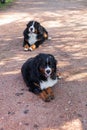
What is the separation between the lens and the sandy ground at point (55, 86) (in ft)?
17.6

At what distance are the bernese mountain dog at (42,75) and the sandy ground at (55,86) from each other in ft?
0.42

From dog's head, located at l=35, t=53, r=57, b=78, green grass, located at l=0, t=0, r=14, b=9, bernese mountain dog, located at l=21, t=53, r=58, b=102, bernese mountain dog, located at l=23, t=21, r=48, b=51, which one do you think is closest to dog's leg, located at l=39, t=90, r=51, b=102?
bernese mountain dog, located at l=21, t=53, r=58, b=102

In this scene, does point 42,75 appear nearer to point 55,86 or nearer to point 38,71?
point 38,71

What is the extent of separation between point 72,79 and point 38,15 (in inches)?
285

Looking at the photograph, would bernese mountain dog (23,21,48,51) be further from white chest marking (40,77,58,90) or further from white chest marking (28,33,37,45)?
white chest marking (40,77,58,90)

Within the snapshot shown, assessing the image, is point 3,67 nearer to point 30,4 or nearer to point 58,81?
point 58,81

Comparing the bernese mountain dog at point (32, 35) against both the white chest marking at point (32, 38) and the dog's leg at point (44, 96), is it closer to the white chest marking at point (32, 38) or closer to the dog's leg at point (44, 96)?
the white chest marking at point (32, 38)

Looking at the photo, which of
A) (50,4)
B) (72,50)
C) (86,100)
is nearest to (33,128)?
(86,100)

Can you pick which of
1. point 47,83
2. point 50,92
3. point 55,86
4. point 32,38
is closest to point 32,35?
point 32,38

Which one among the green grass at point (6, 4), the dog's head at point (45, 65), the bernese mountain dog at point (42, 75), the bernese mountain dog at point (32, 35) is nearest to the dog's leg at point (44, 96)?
the bernese mountain dog at point (42, 75)

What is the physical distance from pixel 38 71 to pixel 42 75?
0.35 feet

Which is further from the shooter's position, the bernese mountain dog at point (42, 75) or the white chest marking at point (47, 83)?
the white chest marking at point (47, 83)

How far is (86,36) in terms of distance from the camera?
9.97m

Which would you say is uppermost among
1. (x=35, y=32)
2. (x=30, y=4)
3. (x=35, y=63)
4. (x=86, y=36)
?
(x=35, y=63)
